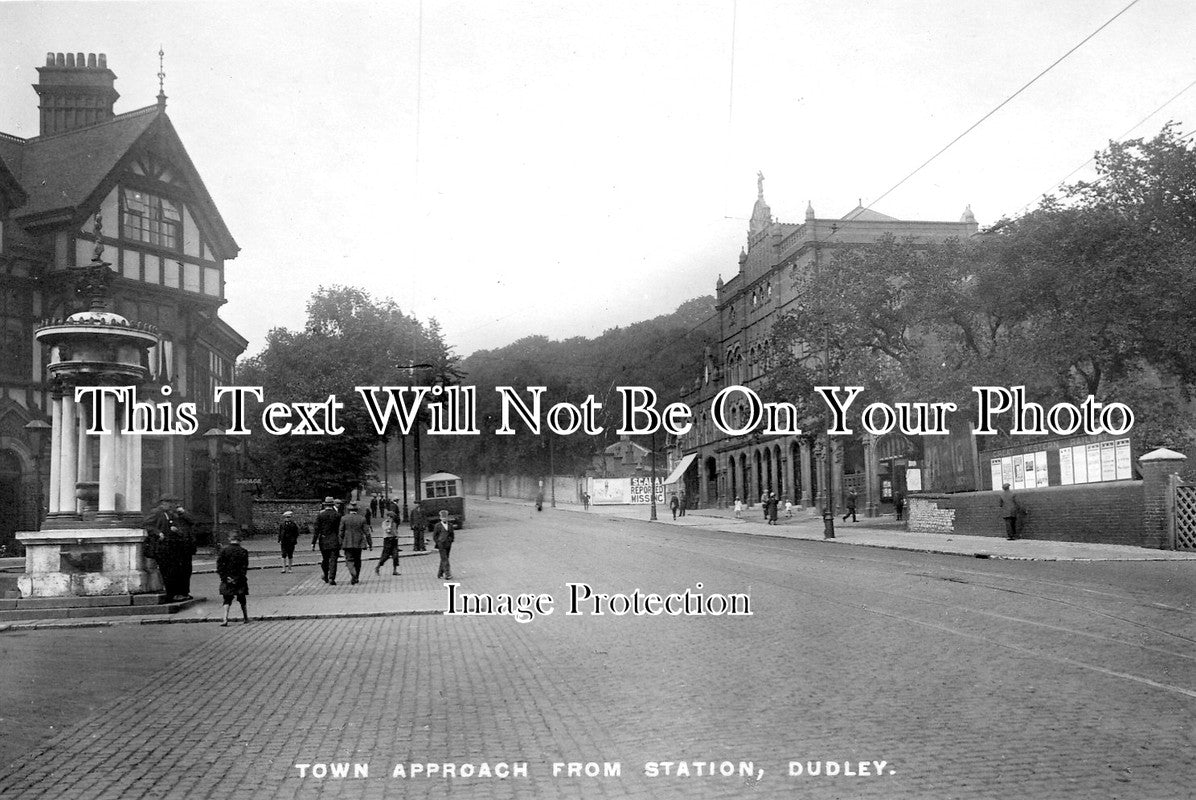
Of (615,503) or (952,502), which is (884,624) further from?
(615,503)

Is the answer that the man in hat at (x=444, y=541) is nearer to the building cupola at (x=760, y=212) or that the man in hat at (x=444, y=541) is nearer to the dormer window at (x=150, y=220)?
the dormer window at (x=150, y=220)

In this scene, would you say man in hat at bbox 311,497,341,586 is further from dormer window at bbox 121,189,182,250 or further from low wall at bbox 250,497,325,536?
low wall at bbox 250,497,325,536

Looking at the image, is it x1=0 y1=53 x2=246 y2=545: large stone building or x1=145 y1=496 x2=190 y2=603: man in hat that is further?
x1=0 y1=53 x2=246 y2=545: large stone building

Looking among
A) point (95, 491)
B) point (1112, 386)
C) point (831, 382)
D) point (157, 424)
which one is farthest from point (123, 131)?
point (1112, 386)

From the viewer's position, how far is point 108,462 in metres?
15.6

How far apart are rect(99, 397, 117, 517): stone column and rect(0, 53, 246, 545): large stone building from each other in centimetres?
577

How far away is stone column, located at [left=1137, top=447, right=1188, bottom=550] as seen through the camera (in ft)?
69.7

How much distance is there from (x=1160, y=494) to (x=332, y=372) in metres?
29.0

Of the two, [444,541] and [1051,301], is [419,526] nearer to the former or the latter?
[444,541]

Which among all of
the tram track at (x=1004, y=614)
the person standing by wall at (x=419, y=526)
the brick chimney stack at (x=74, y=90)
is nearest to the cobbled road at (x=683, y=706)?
the tram track at (x=1004, y=614)

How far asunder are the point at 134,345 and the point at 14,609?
4253 millimetres

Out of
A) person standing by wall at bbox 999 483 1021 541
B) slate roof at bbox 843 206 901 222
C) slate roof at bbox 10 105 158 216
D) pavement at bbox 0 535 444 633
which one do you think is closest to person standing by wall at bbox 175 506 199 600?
pavement at bbox 0 535 444 633

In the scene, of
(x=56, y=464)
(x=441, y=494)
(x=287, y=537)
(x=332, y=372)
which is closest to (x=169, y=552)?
(x=56, y=464)

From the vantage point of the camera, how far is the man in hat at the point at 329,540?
21.3 meters
